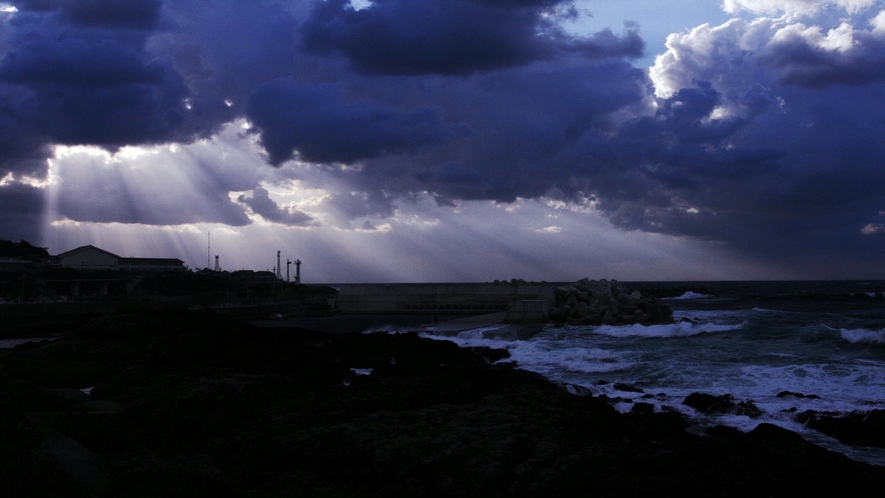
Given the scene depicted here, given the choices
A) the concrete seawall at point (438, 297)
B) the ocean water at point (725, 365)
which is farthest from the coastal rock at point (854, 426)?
the concrete seawall at point (438, 297)

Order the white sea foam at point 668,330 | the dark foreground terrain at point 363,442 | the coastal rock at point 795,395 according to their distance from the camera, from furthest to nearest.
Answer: the white sea foam at point 668,330, the coastal rock at point 795,395, the dark foreground terrain at point 363,442

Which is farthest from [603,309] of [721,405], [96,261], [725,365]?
[96,261]

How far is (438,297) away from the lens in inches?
1754

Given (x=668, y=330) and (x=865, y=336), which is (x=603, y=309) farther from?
(x=865, y=336)

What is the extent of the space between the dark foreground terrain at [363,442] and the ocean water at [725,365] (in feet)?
7.47

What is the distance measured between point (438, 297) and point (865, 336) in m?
27.4

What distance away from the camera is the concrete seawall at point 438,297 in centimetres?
4125

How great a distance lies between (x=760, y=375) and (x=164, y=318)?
67.3ft

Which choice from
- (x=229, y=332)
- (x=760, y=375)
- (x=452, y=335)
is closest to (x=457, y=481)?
(x=760, y=375)

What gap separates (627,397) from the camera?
42.9 ft

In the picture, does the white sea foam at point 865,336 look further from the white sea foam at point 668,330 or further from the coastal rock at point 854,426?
the coastal rock at point 854,426

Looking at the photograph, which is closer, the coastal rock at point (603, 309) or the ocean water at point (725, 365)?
the ocean water at point (725, 365)

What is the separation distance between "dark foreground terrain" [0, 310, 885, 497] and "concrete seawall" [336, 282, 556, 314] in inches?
1085

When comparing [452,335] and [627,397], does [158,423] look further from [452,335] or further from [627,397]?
[452,335]
